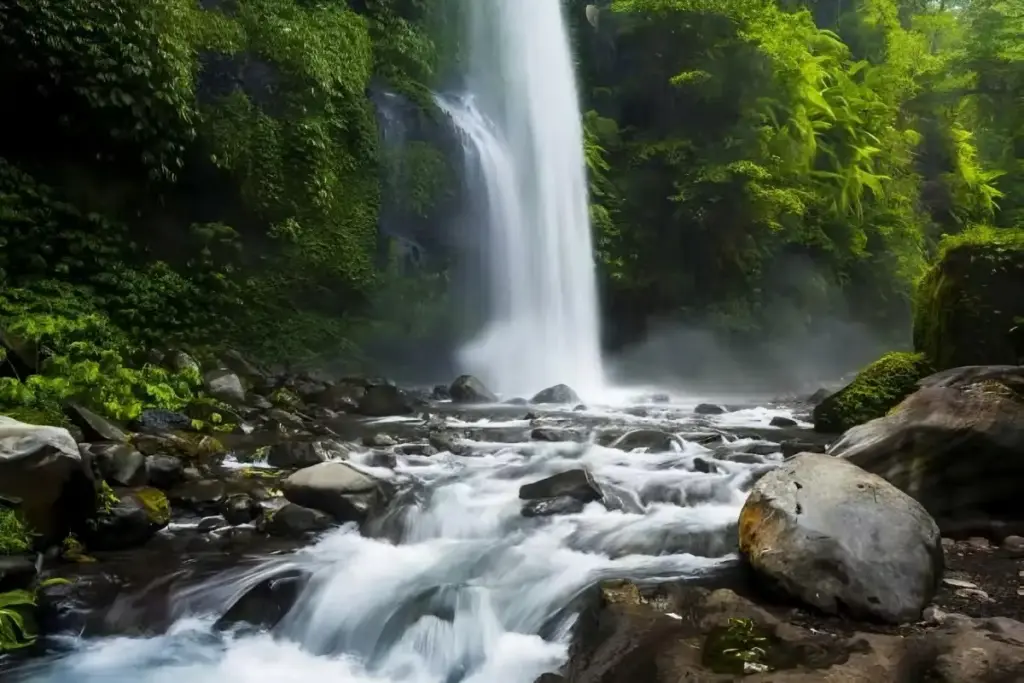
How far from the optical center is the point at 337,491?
5980 millimetres

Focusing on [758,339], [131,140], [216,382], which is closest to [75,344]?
[216,382]

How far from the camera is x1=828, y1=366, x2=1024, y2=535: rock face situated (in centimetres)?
538

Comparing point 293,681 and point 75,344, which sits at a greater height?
point 75,344

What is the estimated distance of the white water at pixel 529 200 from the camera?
1561 cm

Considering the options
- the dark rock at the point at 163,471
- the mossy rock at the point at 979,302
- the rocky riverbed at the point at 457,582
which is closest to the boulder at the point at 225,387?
the rocky riverbed at the point at 457,582

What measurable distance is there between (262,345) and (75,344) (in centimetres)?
389

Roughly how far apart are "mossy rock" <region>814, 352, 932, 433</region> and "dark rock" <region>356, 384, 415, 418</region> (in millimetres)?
5652

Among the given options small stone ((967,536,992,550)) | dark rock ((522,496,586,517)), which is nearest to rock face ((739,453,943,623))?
small stone ((967,536,992,550))

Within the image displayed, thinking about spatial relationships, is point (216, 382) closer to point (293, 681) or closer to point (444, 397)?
point (444, 397)

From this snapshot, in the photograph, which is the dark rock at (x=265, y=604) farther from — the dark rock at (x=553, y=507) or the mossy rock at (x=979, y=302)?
the mossy rock at (x=979, y=302)

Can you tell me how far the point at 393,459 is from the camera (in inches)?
298

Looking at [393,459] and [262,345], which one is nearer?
[393,459]

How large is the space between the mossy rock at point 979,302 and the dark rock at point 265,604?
6.90m

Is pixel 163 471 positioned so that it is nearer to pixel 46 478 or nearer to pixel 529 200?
pixel 46 478
